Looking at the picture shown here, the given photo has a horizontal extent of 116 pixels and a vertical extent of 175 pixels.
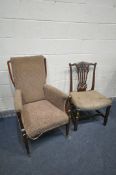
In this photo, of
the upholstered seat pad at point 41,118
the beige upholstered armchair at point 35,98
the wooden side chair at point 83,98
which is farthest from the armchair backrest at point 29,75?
the wooden side chair at point 83,98

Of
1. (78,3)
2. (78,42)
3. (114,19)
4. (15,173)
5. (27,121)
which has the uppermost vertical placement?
(78,3)

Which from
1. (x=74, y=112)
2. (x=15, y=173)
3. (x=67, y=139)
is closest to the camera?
(x=15, y=173)

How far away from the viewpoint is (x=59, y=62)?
2.16m

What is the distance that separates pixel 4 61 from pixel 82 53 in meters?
1.13

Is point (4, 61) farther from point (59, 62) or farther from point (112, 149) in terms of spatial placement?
point (112, 149)

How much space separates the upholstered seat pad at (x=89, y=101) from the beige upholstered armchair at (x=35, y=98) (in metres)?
0.25

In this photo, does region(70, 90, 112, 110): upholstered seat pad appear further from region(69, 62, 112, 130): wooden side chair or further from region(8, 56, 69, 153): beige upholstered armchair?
region(8, 56, 69, 153): beige upholstered armchair

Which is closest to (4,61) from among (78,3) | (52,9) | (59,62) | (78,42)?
(59,62)

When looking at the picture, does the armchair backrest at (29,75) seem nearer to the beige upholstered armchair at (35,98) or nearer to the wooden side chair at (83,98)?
the beige upholstered armchair at (35,98)

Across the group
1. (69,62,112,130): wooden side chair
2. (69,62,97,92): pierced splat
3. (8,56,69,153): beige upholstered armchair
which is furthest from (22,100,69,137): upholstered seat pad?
(69,62,97,92): pierced splat

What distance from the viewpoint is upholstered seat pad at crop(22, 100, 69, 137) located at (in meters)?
1.45

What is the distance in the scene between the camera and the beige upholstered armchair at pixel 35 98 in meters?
1.49

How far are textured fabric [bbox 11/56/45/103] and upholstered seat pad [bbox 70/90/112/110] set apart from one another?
47 centimetres

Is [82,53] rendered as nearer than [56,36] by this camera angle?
No
